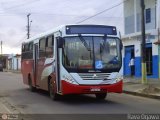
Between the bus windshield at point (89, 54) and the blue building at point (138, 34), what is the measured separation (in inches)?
579

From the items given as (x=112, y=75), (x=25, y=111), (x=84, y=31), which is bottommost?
(x=25, y=111)

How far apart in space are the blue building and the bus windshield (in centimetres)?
1470

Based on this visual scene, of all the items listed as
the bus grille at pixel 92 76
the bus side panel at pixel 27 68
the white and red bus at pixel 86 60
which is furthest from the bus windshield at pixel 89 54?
the bus side panel at pixel 27 68

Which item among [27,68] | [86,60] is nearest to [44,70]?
[86,60]

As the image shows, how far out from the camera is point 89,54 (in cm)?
1692

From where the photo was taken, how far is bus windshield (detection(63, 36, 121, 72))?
16.9 m

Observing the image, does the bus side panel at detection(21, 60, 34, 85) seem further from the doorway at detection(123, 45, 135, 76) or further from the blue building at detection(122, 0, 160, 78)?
the doorway at detection(123, 45, 135, 76)

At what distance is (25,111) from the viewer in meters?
15.2

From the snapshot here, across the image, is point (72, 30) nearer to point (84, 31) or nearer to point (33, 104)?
point (84, 31)

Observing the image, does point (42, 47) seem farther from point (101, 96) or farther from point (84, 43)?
point (84, 43)

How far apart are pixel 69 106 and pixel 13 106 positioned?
2.16 m

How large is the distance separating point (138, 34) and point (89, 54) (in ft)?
63.0

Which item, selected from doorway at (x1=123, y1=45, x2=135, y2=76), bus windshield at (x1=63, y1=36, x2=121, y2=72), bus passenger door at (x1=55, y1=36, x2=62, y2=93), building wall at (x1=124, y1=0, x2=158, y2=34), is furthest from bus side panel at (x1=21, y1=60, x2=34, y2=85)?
doorway at (x1=123, y1=45, x2=135, y2=76)

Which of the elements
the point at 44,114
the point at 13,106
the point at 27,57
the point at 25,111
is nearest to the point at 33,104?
the point at 13,106
